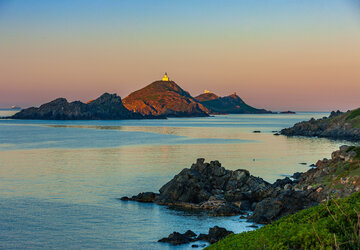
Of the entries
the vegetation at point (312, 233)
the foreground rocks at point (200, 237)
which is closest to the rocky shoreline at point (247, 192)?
the foreground rocks at point (200, 237)

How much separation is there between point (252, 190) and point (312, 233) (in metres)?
25.6

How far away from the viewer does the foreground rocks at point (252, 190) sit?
31.4m

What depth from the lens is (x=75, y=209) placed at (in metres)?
34.4

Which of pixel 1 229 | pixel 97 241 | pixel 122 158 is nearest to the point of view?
pixel 97 241

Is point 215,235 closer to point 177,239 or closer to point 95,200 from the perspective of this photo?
point 177,239

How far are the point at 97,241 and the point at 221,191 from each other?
52.4ft

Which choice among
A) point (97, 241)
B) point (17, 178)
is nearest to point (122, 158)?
point (17, 178)

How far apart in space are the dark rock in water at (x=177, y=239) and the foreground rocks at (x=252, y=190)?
653cm

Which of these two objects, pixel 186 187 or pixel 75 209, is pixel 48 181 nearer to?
pixel 75 209

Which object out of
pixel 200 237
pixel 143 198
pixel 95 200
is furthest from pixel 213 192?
pixel 200 237

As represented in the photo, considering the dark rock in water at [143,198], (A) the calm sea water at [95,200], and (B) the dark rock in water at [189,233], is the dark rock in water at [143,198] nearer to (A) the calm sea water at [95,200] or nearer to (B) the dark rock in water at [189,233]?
(A) the calm sea water at [95,200]

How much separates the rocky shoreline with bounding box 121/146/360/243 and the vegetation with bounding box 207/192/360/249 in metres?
14.3

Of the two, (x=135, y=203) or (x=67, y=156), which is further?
(x=67, y=156)

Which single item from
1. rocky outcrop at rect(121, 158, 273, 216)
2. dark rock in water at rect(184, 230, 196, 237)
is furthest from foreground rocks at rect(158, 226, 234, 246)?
rocky outcrop at rect(121, 158, 273, 216)
